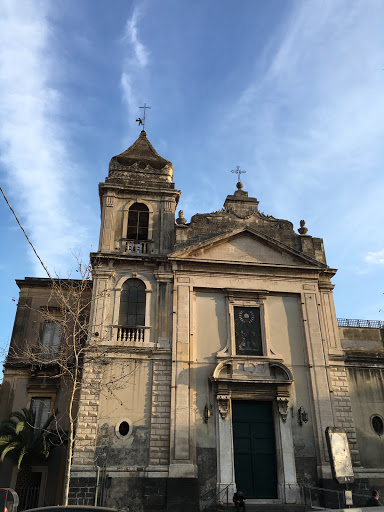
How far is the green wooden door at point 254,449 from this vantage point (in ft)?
50.7

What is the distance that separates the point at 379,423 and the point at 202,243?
9.60 metres

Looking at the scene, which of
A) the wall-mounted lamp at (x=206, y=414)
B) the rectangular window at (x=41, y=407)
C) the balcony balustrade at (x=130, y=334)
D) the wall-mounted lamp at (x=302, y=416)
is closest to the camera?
the wall-mounted lamp at (x=206, y=414)

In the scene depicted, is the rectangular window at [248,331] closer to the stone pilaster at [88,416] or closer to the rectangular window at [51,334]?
the stone pilaster at [88,416]

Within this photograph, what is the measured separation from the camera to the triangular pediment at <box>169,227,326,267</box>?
18.8 metres

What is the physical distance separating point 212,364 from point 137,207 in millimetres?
7593

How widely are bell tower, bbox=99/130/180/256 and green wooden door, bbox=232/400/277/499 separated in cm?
698

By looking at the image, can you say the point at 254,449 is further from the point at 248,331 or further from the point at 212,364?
the point at 248,331

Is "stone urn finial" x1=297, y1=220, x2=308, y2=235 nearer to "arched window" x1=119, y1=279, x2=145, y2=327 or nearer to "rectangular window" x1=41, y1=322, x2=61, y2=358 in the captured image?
"arched window" x1=119, y1=279, x2=145, y2=327

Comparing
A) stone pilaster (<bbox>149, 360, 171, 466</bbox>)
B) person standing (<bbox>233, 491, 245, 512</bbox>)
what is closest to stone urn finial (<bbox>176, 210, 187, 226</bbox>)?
stone pilaster (<bbox>149, 360, 171, 466</bbox>)

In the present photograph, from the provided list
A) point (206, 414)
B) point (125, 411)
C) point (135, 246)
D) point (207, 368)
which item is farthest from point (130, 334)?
point (206, 414)

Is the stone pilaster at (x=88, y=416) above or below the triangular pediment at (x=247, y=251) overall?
below

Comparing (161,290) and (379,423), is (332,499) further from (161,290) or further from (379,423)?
(161,290)

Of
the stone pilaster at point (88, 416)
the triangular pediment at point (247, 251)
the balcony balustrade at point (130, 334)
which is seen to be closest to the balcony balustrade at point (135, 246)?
the triangular pediment at point (247, 251)

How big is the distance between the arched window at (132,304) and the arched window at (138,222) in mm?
2321
